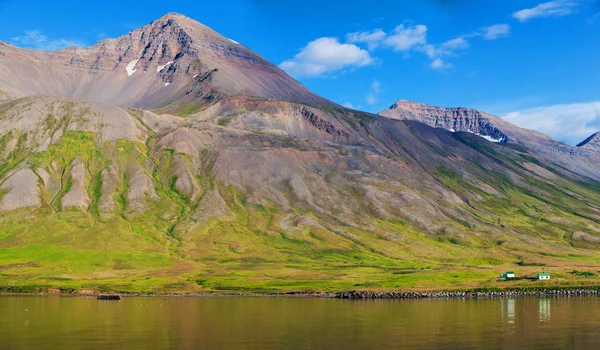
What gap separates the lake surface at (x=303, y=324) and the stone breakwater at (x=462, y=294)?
53.2 feet

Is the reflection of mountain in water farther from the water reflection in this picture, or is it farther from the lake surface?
the lake surface

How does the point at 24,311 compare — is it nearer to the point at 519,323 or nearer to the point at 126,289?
the point at 126,289

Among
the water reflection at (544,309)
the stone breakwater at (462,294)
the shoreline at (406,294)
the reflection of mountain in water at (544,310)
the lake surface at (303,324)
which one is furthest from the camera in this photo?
the shoreline at (406,294)

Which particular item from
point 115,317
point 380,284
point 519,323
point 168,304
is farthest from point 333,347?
point 380,284

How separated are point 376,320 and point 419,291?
239 feet

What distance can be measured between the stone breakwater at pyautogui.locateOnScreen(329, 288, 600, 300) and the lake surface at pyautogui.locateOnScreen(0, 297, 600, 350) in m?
16.2

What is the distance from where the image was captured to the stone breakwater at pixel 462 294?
17324 cm

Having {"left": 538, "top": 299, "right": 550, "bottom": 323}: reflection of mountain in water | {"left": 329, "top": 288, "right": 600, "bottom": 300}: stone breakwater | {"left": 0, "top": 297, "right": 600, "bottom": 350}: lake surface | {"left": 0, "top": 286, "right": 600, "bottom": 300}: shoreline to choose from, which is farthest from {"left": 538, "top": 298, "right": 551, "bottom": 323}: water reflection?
{"left": 0, "top": 286, "right": 600, "bottom": 300}: shoreline

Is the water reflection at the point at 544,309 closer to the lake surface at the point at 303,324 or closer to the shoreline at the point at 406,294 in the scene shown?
the lake surface at the point at 303,324

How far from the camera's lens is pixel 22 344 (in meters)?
84.5

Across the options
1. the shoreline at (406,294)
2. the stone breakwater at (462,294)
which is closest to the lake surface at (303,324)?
the stone breakwater at (462,294)

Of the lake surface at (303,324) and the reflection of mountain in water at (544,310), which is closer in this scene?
the lake surface at (303,324)

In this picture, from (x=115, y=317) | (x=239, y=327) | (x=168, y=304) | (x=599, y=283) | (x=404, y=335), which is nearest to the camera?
(x=404, y=335)

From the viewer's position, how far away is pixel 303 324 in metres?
106
